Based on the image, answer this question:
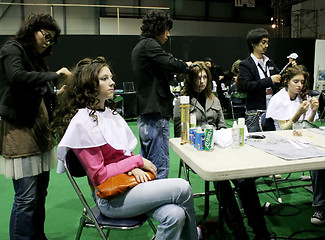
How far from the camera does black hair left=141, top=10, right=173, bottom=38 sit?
7.94ft

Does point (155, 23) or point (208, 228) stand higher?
point (155, 23)

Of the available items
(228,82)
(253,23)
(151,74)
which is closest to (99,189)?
(151,74)

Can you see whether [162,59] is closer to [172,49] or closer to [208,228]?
[208,228]

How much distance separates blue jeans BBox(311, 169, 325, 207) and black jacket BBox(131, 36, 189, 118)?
1235 mm

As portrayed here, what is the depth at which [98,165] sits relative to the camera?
1.50m

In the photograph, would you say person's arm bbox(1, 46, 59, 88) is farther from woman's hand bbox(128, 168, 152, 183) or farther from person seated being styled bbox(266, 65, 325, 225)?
person seated being styled bbox(266, 65, 325, 225)

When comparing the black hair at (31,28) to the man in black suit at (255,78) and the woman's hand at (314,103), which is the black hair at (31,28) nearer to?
the man in black suit at (255,78)

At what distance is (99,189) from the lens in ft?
4.67

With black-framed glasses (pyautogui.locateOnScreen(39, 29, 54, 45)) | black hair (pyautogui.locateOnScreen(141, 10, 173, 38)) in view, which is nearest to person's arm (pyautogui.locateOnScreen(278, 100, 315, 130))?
black hair (pyautogui.locateOnScreen(141, 10, 173, 38))

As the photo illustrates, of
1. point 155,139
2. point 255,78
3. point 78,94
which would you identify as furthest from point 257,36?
point 78,94

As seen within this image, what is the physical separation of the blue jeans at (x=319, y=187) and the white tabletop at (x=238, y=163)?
2.77 ft

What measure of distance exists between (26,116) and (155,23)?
1.28 meters

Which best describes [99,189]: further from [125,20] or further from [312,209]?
[125,20]

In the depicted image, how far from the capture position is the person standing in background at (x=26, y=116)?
1.62 meters
